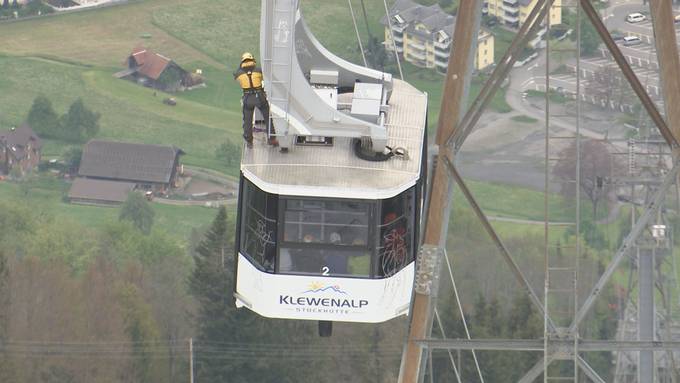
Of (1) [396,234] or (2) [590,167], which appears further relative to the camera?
(2) [590,167]

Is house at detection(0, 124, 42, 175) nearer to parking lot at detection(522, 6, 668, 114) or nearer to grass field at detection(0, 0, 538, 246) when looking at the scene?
grass field at detection(0, 0, 538, 246)

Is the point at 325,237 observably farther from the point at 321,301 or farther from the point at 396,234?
the point at 396,234

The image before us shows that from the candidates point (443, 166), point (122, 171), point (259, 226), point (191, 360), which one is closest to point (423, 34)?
point (122, 171)

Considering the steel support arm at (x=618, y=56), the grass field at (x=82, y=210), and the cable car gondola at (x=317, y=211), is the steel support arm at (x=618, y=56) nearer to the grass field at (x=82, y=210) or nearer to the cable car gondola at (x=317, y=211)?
the cable car gondola at (x=317, y=211)

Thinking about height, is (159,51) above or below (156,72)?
above

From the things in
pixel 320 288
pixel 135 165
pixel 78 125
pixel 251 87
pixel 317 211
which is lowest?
pixel 78 125
